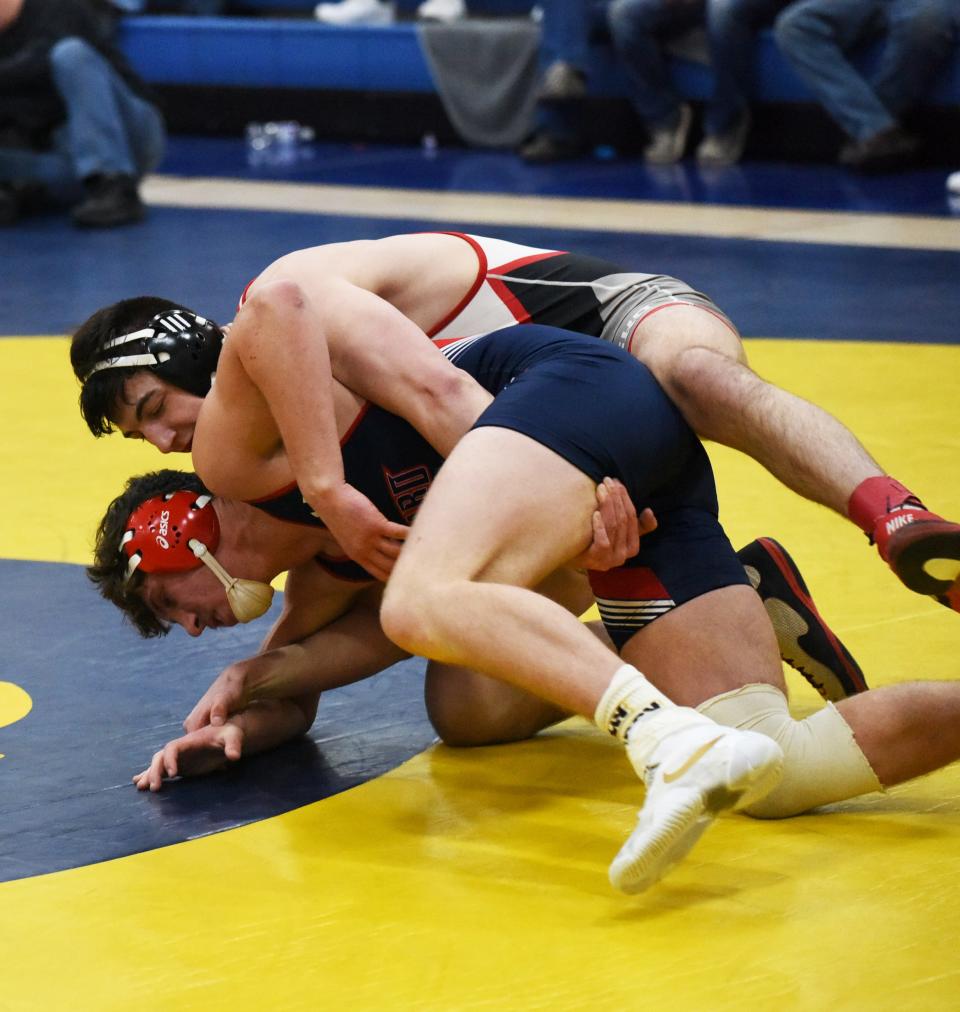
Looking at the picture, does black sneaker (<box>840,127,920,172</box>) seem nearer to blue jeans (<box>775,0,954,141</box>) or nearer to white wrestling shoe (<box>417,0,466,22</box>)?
blue jeans (<box>775,0,954,141</box>)

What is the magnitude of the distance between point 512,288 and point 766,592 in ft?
2.31

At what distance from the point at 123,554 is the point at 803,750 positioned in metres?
1.11

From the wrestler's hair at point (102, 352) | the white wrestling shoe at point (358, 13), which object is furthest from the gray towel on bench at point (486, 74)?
the wrestler's hair at point (102, 352)

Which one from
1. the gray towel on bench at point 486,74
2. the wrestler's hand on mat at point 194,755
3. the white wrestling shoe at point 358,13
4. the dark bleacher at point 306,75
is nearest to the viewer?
the wrestler's hand on mat at point 194,755

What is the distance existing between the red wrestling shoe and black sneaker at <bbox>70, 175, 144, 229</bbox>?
578 centimetres

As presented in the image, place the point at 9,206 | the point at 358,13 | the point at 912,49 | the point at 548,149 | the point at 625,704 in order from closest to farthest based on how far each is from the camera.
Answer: the point at 625,704 < the point at 9,206 < the point at 912,49 < the point at 548,149 < the point at 358,13

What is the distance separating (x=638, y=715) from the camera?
7.39 ft

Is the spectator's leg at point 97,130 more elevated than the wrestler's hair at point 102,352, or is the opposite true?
the wrestler's hair at point 102,352

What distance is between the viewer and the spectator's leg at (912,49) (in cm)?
796

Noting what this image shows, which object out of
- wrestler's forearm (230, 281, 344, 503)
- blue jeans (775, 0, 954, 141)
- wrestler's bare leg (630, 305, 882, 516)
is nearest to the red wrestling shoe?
wrestler's bare leg (630, 305, 882, 516)

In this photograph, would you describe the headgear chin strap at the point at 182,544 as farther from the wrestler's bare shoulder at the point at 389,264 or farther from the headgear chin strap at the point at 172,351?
the wrestler's bare shoulder at the point at 389,264

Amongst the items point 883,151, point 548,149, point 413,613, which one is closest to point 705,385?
point 413,613

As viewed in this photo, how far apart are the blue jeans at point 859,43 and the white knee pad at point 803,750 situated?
20.2ft

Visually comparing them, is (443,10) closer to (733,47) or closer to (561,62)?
(561,62)
